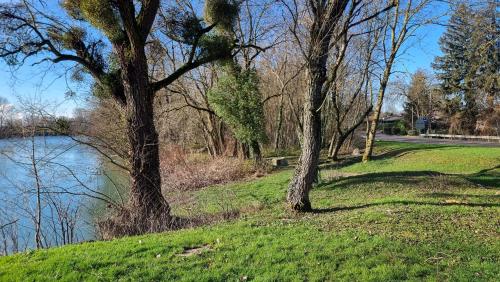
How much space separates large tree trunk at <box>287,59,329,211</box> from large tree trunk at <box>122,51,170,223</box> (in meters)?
2.62

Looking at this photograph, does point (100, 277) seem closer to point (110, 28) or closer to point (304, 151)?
point (304, 151)

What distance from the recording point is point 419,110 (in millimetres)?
49750

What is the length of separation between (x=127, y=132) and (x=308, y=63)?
12.3ft

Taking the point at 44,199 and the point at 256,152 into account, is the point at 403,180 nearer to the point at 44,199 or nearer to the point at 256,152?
the point at 256,152

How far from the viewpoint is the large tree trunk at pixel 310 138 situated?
672cm

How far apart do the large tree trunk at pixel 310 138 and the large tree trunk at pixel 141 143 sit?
2615 millimetres

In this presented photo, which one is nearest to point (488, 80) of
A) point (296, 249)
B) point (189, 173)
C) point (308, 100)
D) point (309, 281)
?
point (308, 100)

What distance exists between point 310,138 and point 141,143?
3.33 meters

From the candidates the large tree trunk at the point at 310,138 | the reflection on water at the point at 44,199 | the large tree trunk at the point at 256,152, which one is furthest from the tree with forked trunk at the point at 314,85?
the large tree trunk at the point at 256,152

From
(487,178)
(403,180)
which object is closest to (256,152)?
(403,180)

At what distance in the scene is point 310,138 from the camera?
6.80 metres

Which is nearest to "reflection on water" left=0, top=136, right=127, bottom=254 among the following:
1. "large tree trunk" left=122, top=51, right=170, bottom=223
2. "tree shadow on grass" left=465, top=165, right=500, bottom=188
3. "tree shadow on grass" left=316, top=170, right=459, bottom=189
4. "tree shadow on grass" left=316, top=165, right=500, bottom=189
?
"large tree trunk" left=122, top=51, right=170, bottom=223

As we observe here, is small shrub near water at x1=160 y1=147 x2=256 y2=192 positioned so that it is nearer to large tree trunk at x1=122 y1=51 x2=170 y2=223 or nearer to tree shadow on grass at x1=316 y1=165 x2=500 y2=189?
tree shadow on grass at x1=316 y1=165 x2=500 y2=189

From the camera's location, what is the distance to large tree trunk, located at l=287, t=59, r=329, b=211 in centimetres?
672
